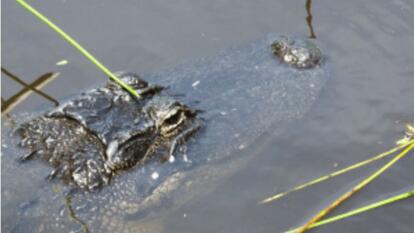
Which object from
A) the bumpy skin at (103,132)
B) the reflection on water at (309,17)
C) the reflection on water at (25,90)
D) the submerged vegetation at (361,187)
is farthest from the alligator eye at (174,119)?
the reflection on water at (309,17)

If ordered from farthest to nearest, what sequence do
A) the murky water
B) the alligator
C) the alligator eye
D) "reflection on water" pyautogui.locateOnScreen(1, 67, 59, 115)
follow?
1. "reflection on water" pyautogui.locateOnScreen(1, 67, 59, 115)
2. the murky water
3. the alligator eye
4. the alligator

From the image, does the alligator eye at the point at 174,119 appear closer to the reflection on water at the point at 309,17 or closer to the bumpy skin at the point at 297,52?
the bumpy skin at the point at 297,52

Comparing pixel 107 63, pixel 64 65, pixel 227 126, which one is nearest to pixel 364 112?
pixel 227 126

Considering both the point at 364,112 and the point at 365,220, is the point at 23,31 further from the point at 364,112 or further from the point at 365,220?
the point at 365,220

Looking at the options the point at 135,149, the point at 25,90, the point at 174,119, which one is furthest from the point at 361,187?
the point at 25,90

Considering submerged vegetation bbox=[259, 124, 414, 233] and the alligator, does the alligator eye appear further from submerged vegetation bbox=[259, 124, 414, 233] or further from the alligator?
submerged vegetation bbox=[259, 124, 414, 233]

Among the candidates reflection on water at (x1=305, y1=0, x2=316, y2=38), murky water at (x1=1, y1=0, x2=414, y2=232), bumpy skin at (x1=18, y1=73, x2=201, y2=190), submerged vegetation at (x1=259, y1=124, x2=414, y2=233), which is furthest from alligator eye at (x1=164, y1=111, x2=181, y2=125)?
reflection on water at (x1=305, y1=0, x2=316, y2=38)

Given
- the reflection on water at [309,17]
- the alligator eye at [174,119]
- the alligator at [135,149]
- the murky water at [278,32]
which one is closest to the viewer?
the alligator at [135,149]
